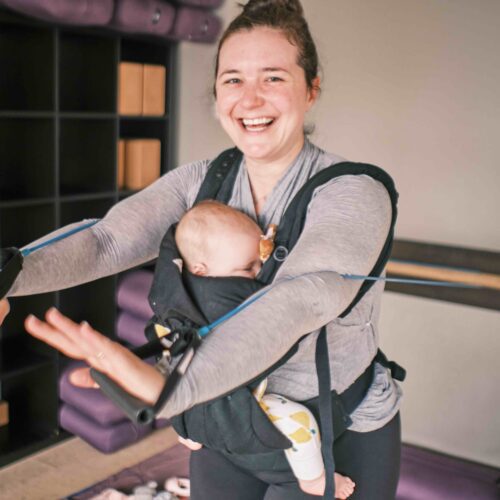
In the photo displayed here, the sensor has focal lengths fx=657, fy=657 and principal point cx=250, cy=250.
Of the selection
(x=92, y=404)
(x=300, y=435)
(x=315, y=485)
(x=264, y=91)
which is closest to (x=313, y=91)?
(x=264, y=91)

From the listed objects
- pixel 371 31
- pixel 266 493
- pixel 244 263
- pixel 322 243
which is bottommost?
pixel 266 493

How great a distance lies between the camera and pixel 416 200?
3.24 m

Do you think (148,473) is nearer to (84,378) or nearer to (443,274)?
(443,274)

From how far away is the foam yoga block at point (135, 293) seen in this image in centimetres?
362

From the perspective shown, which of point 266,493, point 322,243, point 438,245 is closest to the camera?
point 322,243

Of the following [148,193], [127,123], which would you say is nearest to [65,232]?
[148,193]

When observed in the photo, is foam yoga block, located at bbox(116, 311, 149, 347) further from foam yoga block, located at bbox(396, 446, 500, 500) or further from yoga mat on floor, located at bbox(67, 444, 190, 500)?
foam yoga block, located at bbox(396, 446, 500, 500)

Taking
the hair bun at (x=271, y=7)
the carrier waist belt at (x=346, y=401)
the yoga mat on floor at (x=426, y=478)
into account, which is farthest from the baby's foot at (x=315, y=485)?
the yoga mat on floor at (x=426, y=478)

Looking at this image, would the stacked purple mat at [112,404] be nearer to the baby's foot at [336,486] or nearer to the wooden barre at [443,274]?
the wooden barre at [443,274]

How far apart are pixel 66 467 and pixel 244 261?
2513 mm

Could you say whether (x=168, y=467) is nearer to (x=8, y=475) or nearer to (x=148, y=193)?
(x=8, y=475)

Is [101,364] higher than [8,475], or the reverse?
[101,364]

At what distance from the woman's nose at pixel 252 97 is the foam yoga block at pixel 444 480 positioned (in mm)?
2113

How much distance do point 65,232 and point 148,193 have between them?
0.23m
